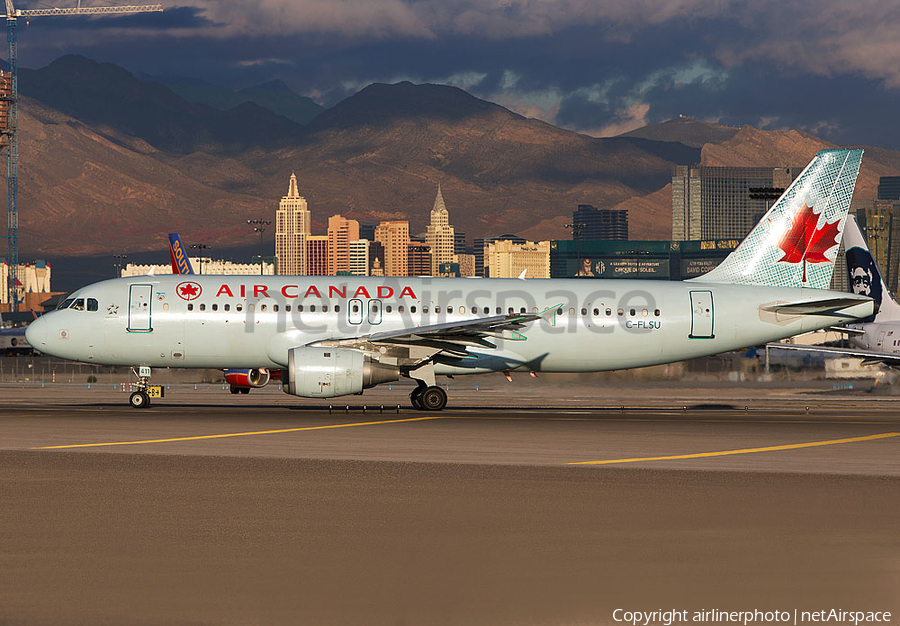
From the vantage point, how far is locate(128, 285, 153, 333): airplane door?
112 feet

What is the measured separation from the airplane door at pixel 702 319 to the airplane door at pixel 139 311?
1809 centimetres

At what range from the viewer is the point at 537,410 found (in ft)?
121

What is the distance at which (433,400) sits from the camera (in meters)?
34.4

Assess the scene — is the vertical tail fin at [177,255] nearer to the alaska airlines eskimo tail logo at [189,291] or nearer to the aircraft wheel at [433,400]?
the alaska airlines eskimo tail logo at [189,291]

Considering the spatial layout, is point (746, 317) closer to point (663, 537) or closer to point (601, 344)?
point (601, 344)

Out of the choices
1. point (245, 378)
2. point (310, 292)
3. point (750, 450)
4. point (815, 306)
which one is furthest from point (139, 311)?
point (815, 306)

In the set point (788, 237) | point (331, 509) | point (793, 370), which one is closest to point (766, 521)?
point (331, 509)

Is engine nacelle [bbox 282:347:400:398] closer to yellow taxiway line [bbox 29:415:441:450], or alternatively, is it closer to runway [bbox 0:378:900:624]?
yellow taxiway line [bbox 29:415:441:450]

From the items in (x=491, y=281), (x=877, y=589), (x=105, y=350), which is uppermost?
(x=491, y=281)

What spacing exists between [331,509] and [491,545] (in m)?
3.47

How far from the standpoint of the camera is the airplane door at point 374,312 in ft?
113

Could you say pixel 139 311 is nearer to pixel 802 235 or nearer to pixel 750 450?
pixel 750 450

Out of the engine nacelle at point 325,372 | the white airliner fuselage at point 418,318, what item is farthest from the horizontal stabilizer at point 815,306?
the engine nacelle at point 325,372

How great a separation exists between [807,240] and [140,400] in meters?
23.7
